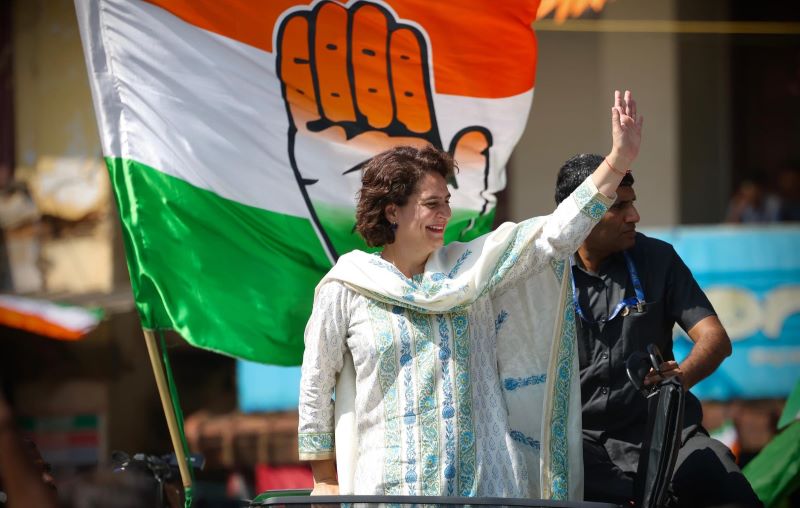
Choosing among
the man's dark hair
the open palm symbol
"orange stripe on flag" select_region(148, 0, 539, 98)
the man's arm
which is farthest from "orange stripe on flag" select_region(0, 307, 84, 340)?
the man's arm

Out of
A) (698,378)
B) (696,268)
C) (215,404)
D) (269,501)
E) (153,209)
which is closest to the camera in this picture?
(269,501)

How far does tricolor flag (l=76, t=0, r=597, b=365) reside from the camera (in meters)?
4.52

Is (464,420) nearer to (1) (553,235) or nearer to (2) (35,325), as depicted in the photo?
(1) (553,235)

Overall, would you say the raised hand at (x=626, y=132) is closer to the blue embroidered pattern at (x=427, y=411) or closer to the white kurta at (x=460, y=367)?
the white kurta at (x=460, y=367)

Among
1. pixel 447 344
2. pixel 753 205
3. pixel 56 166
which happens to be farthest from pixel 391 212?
pixel 753 205

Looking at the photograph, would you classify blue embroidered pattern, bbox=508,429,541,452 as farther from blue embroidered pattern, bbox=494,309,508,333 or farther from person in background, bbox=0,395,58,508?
person in background, bbox=0,395,58,508

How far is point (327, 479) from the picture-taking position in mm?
3646

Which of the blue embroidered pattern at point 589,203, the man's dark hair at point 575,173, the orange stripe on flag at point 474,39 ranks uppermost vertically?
the orange stripe on flag at point 474,39

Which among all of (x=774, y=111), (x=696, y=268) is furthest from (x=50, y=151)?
(x=774, y=111)

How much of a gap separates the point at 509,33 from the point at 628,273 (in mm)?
1349

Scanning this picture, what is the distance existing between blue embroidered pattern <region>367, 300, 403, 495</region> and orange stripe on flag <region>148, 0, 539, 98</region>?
1.57 metres

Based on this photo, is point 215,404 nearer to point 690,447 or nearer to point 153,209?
point 153,209

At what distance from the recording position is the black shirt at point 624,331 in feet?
13.2

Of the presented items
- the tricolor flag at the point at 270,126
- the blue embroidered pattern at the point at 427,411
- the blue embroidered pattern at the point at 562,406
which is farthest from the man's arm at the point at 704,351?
the tricolor flag at the point at 270,126
